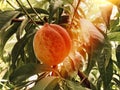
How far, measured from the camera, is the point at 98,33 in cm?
66

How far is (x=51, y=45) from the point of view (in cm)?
70

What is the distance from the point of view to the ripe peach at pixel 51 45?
0.70 meters

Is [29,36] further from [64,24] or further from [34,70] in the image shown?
[34,70]

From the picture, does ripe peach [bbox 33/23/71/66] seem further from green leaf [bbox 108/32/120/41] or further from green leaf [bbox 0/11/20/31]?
green leaf [bbox 108/32/120/41]

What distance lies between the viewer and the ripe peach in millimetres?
701

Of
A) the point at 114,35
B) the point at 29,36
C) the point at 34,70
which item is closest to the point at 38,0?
the point at 29,36

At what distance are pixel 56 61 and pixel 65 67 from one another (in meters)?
0.15

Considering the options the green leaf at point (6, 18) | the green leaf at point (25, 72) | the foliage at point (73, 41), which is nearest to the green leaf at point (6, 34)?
the foliage at point (73, 41)

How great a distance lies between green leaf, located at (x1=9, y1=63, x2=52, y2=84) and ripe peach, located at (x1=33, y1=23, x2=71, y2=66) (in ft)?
0.13

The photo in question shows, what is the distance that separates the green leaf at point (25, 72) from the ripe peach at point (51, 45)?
0.04 meters

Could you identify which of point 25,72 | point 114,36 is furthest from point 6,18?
point 114,36

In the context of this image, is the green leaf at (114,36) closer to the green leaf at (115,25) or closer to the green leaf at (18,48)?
the green leaf at (115,25)

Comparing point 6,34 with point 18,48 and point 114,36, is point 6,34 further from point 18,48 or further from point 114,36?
point 114,36

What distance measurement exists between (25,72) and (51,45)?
0.35 feet
